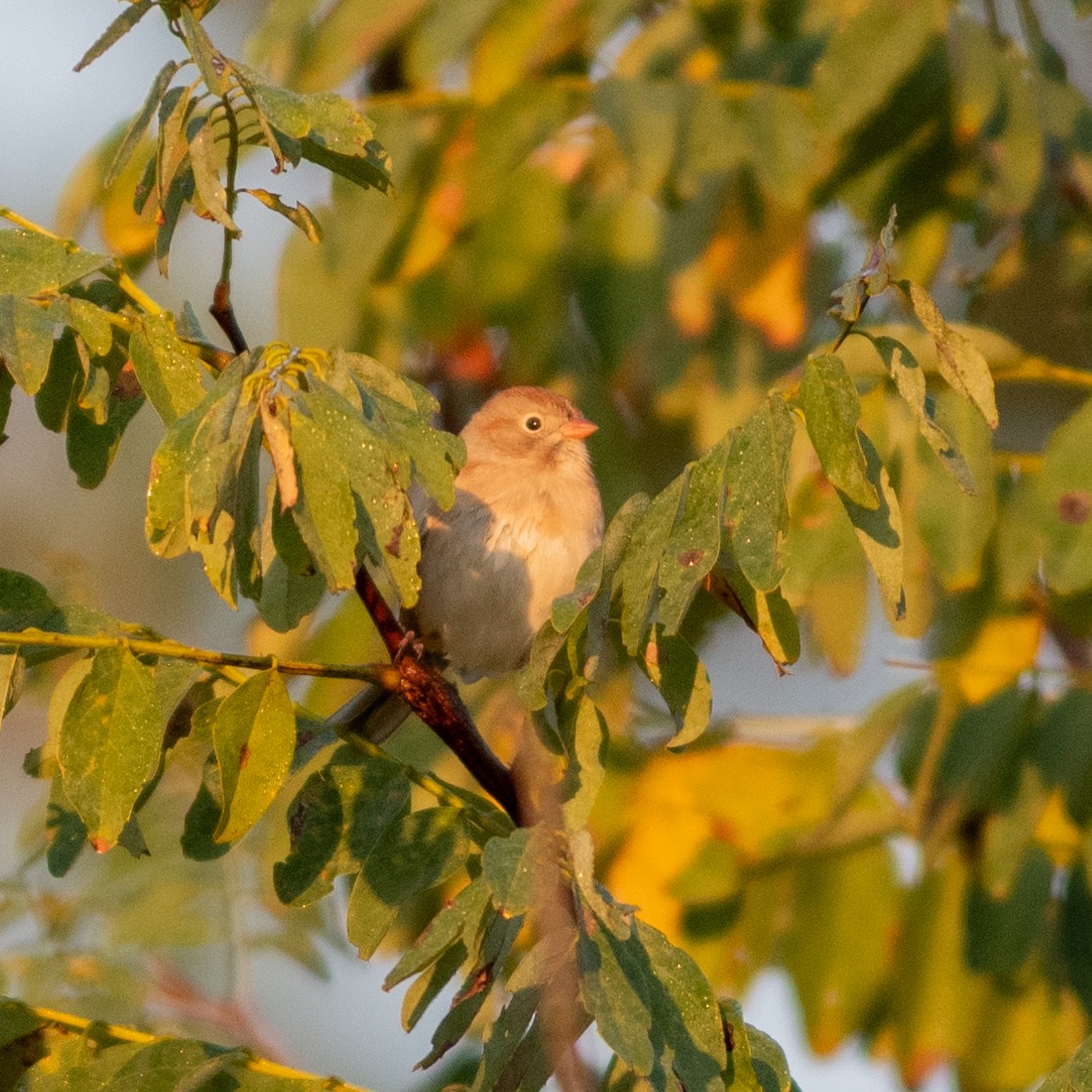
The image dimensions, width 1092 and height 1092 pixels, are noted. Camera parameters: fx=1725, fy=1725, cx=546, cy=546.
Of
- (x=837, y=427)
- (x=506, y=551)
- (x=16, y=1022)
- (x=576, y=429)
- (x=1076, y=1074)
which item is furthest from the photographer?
(x=576, y=429)

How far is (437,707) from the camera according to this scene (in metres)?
2.28

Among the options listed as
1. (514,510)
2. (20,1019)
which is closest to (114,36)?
(20,1019)

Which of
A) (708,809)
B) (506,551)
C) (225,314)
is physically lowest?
(708,809)

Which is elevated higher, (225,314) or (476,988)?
(225,314)

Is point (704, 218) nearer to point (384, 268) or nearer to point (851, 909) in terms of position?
point (384, 268)

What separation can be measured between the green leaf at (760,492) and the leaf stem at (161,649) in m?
0.53

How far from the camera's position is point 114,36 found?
1.98 metres

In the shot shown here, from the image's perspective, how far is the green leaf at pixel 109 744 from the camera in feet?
6.02

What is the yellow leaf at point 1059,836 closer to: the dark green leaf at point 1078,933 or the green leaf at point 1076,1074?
the dark green leaf at point 1078,933

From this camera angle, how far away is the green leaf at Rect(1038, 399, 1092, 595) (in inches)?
113

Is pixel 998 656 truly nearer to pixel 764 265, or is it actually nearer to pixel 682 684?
pixel 764 265

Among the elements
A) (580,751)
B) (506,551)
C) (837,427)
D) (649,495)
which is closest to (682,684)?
(580,751)

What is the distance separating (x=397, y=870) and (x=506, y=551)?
188 cm

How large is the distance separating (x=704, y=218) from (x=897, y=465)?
93 cm
